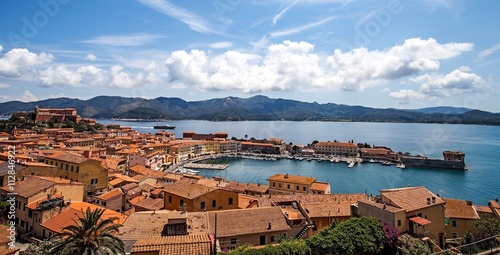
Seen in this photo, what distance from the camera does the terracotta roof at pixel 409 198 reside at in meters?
13.9

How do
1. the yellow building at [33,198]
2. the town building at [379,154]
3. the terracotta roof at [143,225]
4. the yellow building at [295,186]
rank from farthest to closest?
the town building at [379,154]
the yellow building at [295,186]
the yellow building at [33,198]
the terracotta roof at [143,225]

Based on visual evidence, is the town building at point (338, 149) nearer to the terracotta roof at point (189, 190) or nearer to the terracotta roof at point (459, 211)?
the terracotta roof at point (459, 211)

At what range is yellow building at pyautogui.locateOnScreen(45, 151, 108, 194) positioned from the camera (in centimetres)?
2402

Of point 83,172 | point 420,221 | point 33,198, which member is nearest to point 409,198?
point 420,221

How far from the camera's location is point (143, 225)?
12711 mm

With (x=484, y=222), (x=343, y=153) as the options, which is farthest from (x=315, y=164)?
(x=484, y=222)

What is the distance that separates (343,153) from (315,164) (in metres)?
14.6

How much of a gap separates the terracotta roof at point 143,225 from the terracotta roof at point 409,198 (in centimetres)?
982

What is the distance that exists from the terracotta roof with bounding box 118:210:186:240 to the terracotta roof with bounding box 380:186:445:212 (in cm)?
982

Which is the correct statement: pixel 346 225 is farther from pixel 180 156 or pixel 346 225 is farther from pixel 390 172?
pixel 180 156

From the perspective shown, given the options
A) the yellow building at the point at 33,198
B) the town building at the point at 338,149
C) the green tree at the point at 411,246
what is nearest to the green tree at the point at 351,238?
the green tree at the point at 411,246

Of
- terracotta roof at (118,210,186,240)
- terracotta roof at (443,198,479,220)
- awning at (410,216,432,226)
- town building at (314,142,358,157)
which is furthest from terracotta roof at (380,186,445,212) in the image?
town building at (314,142,358,157)

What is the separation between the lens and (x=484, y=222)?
1562 centimetres

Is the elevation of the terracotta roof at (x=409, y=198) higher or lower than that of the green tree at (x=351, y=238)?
higher
